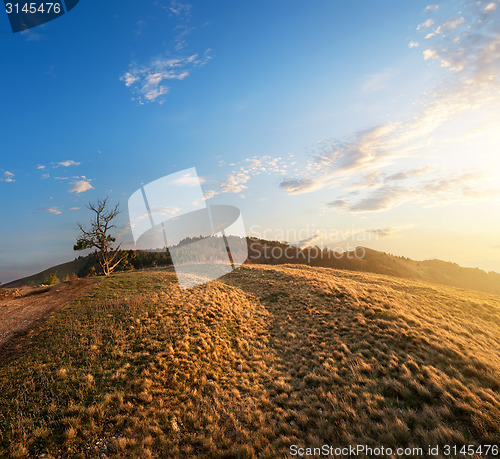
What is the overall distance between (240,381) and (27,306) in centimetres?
1977

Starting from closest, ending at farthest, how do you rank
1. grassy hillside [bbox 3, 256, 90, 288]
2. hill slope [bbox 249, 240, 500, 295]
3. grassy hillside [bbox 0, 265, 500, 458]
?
1. grassy hillside [bbox 0, 265, 500, 458]
2. hill slope [bbox 249, 240, 500, 295]
3. grassy hillside [bbox 3, 256, 90, 288]

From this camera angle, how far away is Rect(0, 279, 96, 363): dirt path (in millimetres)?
14076

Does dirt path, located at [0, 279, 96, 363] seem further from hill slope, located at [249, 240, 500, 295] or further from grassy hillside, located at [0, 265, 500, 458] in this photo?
hill slope, located at [249, 240, 500, 295]

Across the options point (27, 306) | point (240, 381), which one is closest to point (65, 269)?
point (27, 306)

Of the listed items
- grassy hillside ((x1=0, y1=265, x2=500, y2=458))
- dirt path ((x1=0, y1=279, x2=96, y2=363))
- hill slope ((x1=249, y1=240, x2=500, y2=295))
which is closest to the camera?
grassy hillside ((x1=0, y1=265, x2=500, y2=458))

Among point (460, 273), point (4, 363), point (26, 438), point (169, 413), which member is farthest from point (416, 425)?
point (460, 273)

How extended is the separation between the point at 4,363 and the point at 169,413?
9.43m

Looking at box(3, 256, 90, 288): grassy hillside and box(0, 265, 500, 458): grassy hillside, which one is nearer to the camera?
box(0, 265, 500, 458): grassy hillside

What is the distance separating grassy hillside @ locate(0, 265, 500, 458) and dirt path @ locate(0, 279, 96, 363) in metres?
1.28

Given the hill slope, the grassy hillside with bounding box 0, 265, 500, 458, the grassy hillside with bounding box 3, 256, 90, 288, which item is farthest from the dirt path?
the grassy hillside with bounding box 3, 256, 90, 288

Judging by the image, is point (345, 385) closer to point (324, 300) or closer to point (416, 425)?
point (416, 425)

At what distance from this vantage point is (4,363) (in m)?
11.4

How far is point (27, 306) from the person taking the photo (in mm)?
19125

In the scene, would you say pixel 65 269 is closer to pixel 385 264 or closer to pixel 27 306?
pixel 27 306
